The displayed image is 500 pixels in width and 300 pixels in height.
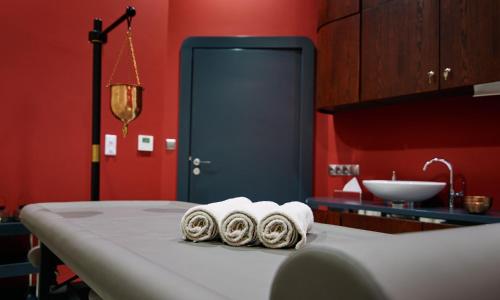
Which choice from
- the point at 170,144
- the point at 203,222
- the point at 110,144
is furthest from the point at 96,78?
the point at 203,222

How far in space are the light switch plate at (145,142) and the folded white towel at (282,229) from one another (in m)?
2.45

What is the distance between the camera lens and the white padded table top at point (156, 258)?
519 millimetres

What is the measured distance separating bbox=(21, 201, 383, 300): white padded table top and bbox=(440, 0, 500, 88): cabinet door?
5.06ft

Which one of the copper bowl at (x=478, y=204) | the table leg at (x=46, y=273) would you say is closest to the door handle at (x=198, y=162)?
the copper bowl at (x=478, y=204)

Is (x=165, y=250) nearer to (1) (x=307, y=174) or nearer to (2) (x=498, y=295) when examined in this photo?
(2) (x=498, y=295)

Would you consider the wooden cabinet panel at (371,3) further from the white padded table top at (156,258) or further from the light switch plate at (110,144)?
the white padded table top at (156,258)

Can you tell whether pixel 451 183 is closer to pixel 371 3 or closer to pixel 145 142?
pixel 371 3

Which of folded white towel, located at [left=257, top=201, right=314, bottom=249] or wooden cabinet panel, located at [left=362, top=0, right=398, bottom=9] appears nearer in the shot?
folded white towel, located at [left=257, top=201, right=314, bottom=249]

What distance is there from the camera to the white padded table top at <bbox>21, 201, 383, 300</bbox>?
52cm

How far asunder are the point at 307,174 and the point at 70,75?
1.83 metres

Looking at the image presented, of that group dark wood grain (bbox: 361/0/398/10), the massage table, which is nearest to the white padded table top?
the massage table

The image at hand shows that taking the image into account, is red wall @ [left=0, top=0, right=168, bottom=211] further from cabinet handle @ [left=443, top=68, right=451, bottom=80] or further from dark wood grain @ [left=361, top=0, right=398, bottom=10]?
cabinet handle @ [left=443, top=68, right=451, bottom=80]

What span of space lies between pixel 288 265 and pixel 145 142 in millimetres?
2861

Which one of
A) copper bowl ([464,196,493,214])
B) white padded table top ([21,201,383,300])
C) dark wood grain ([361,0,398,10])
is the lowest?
copper bowl ([464,196,493,214])
